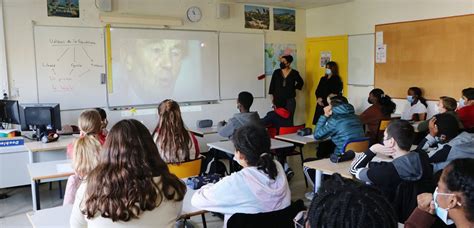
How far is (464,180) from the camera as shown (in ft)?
5.16

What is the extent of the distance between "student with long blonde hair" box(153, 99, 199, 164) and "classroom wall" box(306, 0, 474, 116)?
14.0ft

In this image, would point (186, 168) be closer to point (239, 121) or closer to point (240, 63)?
point (239, 121)

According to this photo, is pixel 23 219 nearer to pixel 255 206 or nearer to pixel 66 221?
pixel 66 221

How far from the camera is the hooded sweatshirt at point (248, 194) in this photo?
2201mm

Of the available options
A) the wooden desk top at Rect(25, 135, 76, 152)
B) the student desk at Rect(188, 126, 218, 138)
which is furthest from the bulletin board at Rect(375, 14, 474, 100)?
the wooden desk top at Rect(25, 135, 76, 152)

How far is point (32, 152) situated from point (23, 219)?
0.67 meters

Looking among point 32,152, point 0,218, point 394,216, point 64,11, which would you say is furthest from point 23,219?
point 394,216

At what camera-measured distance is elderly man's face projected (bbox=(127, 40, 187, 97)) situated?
6566 mm

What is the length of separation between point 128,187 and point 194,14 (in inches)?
216

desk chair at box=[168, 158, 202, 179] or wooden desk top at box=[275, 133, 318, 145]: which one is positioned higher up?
desk chair at box=[168, 158, 202, 179]

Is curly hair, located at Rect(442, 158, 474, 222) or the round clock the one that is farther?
the round clock

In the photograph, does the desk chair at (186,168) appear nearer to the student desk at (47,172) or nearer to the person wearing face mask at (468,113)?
the student desk at (47,172)

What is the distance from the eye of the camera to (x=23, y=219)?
13.9ft

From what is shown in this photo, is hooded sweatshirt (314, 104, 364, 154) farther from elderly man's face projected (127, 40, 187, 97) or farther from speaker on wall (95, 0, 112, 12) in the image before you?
speaker on wall (95, 0, 112, 12)
